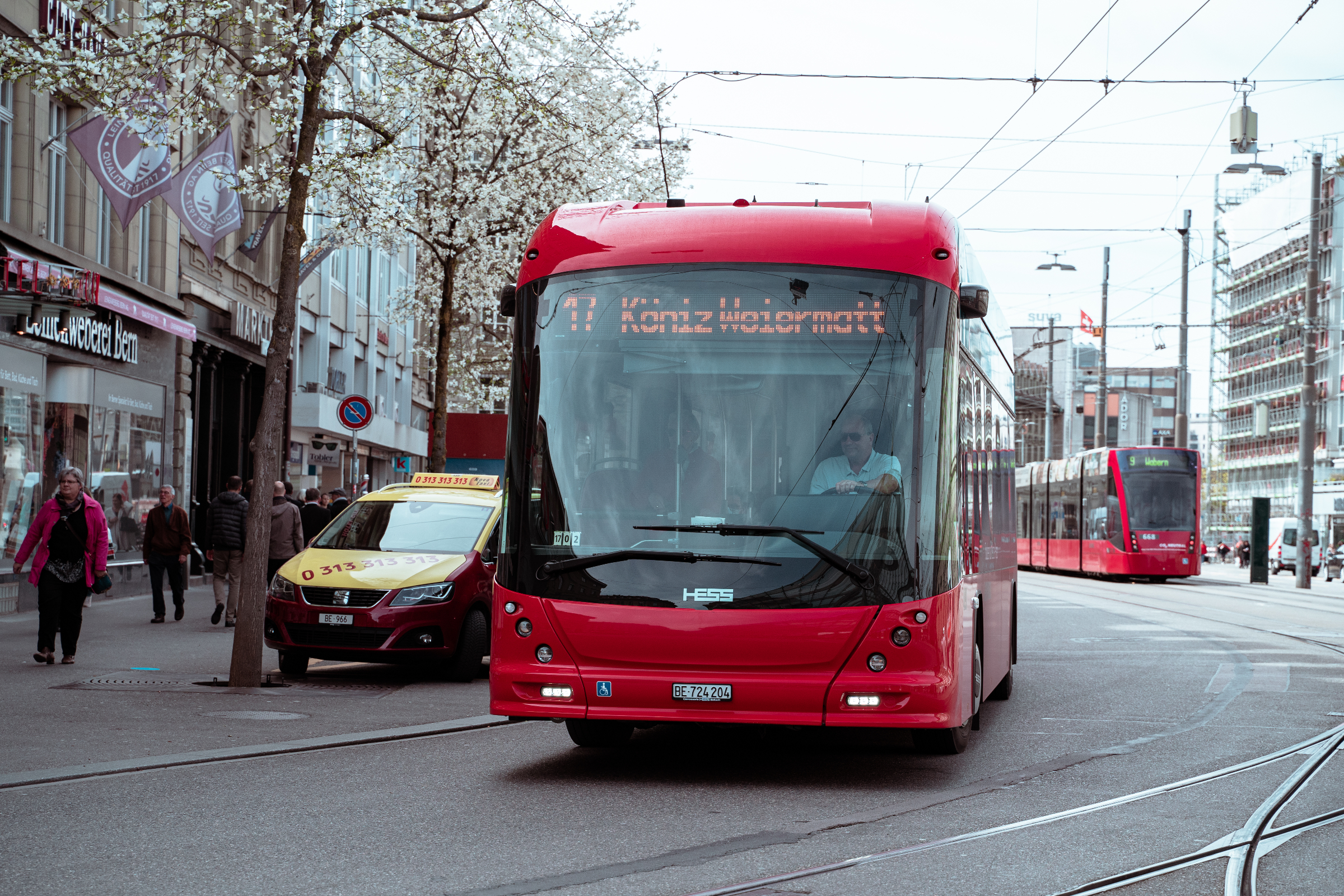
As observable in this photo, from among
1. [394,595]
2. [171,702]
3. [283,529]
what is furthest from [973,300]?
[283,529]

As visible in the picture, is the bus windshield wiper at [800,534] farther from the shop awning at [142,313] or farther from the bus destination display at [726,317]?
the shop awning at [142,313]

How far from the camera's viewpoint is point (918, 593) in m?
8.32

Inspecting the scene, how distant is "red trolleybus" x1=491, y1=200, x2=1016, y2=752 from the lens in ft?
27.2

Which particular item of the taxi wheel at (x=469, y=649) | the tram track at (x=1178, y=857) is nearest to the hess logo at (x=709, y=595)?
the tram track at (x=1178, y=857)

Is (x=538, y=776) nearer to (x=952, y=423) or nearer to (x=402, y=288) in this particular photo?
(x=952, y=423)

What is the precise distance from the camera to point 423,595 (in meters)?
14.0

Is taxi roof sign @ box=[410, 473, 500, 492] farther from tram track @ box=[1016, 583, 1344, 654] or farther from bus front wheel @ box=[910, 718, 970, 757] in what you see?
tram track @ box=[1016, 583, 1344, 654]

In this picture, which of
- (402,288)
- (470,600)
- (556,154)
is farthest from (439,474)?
(402,288)

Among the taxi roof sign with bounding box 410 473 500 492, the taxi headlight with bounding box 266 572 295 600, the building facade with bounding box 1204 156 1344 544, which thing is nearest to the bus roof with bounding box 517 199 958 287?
the taxi headlight with bounding box 266 572 295 600

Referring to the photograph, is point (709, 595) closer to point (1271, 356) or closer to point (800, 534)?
point (800, 534)

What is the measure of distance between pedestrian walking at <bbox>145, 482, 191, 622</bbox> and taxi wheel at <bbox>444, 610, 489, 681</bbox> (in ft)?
22.2

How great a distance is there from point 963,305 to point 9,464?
14.4 meters

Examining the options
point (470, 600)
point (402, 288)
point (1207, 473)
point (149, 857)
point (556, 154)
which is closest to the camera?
point (149, 857)

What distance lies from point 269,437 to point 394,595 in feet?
5.61
